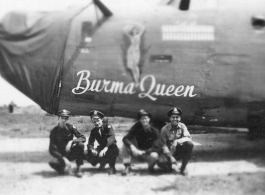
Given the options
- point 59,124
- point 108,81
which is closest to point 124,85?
point 108,81

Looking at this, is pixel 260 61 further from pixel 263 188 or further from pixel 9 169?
pixel 9 169

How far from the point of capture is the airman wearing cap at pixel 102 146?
5.49 meters

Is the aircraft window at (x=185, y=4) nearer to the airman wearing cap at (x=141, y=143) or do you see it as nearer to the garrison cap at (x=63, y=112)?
the airman wearing cap at (x=141, y=143)

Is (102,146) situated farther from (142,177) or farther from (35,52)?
(35,52)

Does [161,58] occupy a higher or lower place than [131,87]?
higher

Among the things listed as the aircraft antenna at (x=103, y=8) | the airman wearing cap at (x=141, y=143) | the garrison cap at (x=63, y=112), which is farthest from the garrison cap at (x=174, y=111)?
the aircraft antenna at (x=103, y=8)

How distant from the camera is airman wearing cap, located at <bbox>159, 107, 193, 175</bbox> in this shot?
546cm

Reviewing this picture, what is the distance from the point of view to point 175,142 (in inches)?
219

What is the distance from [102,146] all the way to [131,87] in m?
1.13

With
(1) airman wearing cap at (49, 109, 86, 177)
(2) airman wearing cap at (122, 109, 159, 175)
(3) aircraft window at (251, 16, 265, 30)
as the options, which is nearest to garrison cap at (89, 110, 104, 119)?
(1) airman wearing cap at (49, 109, 86, 177)

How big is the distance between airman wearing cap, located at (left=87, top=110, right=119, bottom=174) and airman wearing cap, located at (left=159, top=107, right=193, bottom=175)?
30.6 inches

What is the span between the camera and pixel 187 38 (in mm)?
5934

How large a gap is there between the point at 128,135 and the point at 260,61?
106 inches

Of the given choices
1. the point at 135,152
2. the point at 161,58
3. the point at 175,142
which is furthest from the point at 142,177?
the point at 161,58
